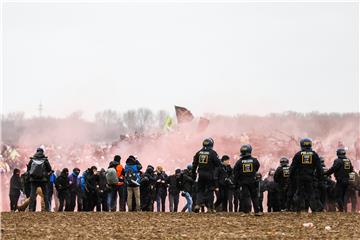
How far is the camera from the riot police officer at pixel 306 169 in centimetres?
2547

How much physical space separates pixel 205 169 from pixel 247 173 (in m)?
1.68

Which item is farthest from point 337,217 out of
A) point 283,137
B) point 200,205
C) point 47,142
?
point 47,142

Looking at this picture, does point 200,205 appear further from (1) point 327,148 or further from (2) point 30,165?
(1) point 327,148

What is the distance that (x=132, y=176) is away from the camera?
1217 inches

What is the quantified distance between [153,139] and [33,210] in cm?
5497

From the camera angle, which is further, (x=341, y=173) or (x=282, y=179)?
(x=282, y=179)

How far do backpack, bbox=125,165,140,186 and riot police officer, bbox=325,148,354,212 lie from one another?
721 centimetres

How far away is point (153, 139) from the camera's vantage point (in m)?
83.9

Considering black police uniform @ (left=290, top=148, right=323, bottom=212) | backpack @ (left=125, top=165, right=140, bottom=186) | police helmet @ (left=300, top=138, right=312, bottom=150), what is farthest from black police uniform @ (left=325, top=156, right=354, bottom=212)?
backpack @ (left=125, top=165, right=140, bottom=186)

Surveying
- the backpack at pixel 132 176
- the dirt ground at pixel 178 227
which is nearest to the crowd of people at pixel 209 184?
the backpack at pixel 132 176

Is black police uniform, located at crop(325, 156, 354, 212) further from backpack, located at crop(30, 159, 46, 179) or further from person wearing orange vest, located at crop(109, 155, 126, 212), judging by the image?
backpack, located at crop(30, 159, 46, 179)

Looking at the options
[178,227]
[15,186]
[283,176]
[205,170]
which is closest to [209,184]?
[205,170]

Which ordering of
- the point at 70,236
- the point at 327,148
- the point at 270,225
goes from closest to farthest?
the point at 70,236 → the point at 270,225 → the point at 327,148

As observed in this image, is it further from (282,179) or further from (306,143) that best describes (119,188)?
(306,143)
